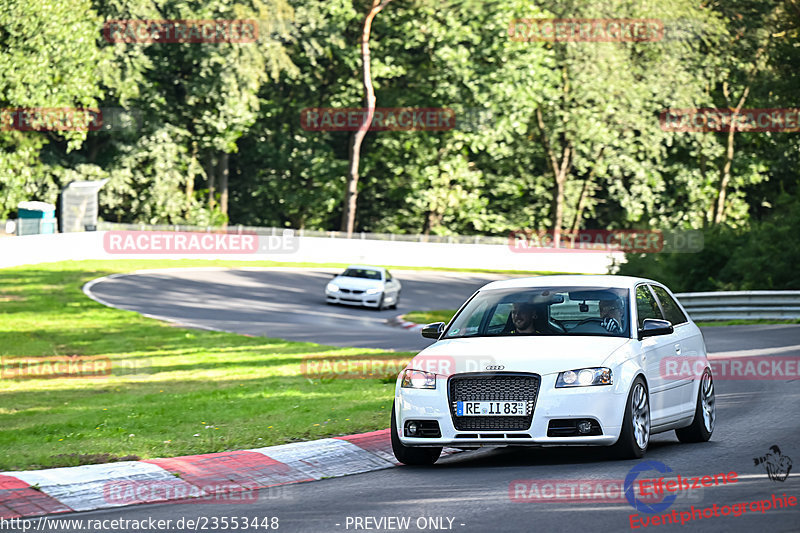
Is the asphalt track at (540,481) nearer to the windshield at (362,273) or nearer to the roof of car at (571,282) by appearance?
the roof of car at (571,282)

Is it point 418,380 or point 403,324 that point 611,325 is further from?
point 403,324

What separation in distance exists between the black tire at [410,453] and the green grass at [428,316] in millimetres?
22322

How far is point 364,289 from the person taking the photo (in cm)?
3544

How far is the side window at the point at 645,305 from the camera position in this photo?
33.7 feet

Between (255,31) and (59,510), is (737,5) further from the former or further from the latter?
(59,510)

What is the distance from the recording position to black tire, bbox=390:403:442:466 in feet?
31.1

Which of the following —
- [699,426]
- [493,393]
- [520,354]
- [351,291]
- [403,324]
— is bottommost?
[403,324]

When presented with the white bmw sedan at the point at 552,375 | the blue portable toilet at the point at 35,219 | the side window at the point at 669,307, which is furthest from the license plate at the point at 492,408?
the blue portable toilet at the point at 35,219

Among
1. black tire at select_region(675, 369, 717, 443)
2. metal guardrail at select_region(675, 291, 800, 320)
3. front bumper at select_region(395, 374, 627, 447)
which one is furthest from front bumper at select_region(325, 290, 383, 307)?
front bumper at select_region(395, 374, 627, 447)

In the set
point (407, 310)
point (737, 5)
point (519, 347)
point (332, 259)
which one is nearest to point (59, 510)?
point (519, 347)

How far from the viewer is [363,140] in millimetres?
63375

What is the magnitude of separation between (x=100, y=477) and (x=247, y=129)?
52.7 metres

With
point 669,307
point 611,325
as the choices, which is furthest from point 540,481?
point 669,307

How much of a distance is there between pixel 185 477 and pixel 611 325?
12.6 feet
